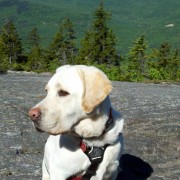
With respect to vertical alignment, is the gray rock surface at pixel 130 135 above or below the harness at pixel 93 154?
below

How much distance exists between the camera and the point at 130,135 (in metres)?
8.41

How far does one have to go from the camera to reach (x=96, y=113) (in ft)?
15.1

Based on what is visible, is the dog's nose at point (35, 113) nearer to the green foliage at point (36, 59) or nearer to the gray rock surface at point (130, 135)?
the gray rock surface at point (130, 135)

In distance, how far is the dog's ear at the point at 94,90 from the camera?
4.40 metres

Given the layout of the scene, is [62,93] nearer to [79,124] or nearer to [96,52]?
[79,124]

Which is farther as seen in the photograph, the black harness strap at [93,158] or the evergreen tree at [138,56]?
the evergreen tree at [138,56]

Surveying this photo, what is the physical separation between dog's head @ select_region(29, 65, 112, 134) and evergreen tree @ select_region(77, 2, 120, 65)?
5830 cm

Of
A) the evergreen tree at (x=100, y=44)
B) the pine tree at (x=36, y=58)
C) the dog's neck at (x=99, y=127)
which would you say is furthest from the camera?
the pine tree at (x=36, y=58)

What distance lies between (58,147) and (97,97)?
2.57 feet

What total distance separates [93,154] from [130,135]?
3773 millimetres

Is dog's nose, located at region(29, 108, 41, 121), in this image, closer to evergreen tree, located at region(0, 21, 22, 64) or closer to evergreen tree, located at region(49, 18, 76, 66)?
evergreen tree, located at region(49, 18, 76, 66)

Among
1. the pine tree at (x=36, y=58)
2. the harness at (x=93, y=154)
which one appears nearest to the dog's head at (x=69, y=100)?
the harness at (x=93, y=154)

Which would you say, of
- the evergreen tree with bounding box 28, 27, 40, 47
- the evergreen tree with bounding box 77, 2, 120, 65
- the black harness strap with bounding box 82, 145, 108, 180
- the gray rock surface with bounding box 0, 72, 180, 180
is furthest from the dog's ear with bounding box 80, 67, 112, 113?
the evergreen tree with bounding box 28, 27, 40, 47

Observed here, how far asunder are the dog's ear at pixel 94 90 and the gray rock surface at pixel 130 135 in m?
2.21
